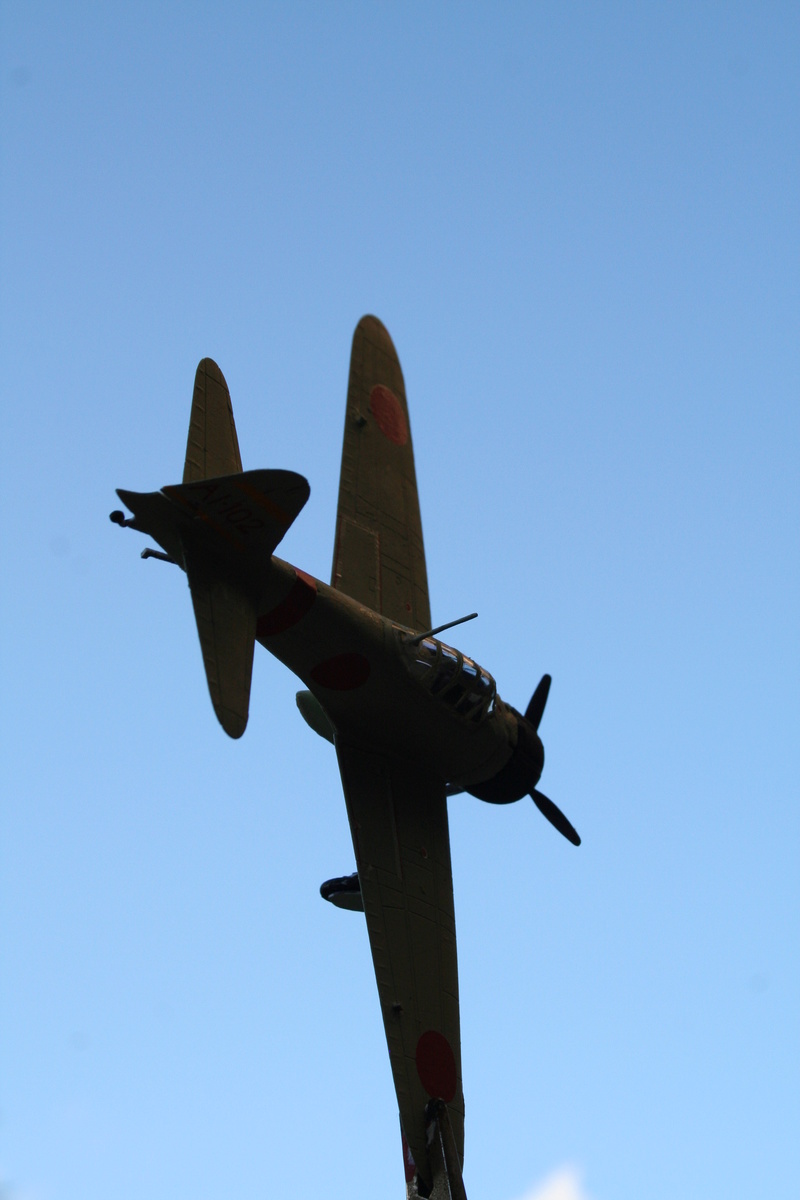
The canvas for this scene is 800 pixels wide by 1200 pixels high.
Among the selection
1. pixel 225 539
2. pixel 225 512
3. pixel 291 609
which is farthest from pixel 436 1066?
pixel 225 512

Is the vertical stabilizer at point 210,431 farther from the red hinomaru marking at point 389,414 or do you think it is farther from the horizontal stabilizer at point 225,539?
the red hinomaru marking at point 389,414

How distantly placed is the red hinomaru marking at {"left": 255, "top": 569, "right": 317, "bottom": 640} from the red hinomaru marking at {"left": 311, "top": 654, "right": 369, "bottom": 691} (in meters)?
0.82

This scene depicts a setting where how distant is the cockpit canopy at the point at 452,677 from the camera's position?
1895 cm

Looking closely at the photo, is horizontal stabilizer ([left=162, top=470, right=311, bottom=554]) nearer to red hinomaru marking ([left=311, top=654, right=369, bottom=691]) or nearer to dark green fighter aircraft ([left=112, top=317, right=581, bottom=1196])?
dark green fighter aircraft ([left=112, top=317, right=581, bottom=1196])

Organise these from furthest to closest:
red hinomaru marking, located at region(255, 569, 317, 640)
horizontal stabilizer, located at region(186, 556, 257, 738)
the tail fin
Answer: red hinomaru marking, located at region(255, 569, 317, 640) → the tail fin → horizontal stabilizer, located at region(186, 556, 257, 738)

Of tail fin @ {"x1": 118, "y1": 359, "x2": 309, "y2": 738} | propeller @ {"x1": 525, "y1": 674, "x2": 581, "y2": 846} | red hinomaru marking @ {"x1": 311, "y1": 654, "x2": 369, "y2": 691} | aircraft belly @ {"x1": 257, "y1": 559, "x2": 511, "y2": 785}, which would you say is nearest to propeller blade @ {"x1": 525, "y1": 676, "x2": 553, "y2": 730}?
propeller @ {"x1": 525, "y1": 674, "x2": 581, "y2": 846}

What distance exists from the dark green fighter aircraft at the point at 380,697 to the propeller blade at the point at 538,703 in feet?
0.10

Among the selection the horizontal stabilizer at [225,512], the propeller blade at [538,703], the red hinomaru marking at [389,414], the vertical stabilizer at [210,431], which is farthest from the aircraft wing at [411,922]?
the red hinomaru marking at [389,414]

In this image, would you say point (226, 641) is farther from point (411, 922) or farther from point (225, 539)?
point (411, 922)

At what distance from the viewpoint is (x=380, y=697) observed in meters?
18.9

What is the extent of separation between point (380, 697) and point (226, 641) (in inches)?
124

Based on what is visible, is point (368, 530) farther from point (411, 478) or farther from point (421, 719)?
point (421, 719)

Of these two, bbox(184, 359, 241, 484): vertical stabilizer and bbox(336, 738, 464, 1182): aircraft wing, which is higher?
bbox(184, 359, 241, 484): vertical stabilizer

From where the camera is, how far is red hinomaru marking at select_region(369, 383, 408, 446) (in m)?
23.2
